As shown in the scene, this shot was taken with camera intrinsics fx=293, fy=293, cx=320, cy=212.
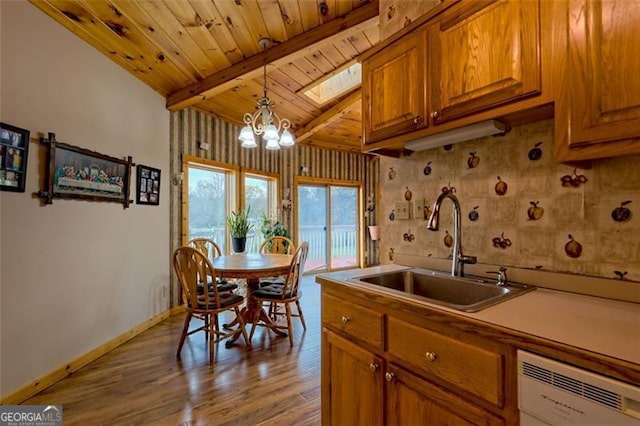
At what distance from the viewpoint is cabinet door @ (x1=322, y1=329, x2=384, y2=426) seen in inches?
48.3

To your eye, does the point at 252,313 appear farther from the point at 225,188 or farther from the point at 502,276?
the point at 502,276

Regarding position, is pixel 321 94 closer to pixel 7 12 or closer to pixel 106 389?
pixel 7 12

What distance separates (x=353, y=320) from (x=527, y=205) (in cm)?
94

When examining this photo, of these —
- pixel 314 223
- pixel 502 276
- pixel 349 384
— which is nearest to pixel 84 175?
pixel 349 384

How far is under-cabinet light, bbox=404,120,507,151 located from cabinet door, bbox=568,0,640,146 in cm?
31

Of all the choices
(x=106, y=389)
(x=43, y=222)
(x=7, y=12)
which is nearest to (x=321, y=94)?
(x=7, y=12)

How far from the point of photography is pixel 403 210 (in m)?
1.85

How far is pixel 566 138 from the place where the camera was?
991 mm

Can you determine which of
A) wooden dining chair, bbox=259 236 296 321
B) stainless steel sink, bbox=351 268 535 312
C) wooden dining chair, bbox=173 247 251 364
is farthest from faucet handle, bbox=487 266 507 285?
wooden dining chair, bbox=259 236 296 321

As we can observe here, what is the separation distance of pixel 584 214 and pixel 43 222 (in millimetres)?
3128

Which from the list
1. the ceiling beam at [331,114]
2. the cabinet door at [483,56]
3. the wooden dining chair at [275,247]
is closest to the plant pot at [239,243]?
the wooden dining chair at [275,247]

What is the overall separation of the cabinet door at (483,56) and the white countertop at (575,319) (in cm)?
76

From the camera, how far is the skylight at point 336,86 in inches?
161

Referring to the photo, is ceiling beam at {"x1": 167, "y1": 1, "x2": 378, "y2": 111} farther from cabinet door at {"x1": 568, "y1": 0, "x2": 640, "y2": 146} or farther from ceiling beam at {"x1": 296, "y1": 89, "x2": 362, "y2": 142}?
cabinet door at {"x1": 568, "y1": 0, "x2": 640, "y2": 146}
